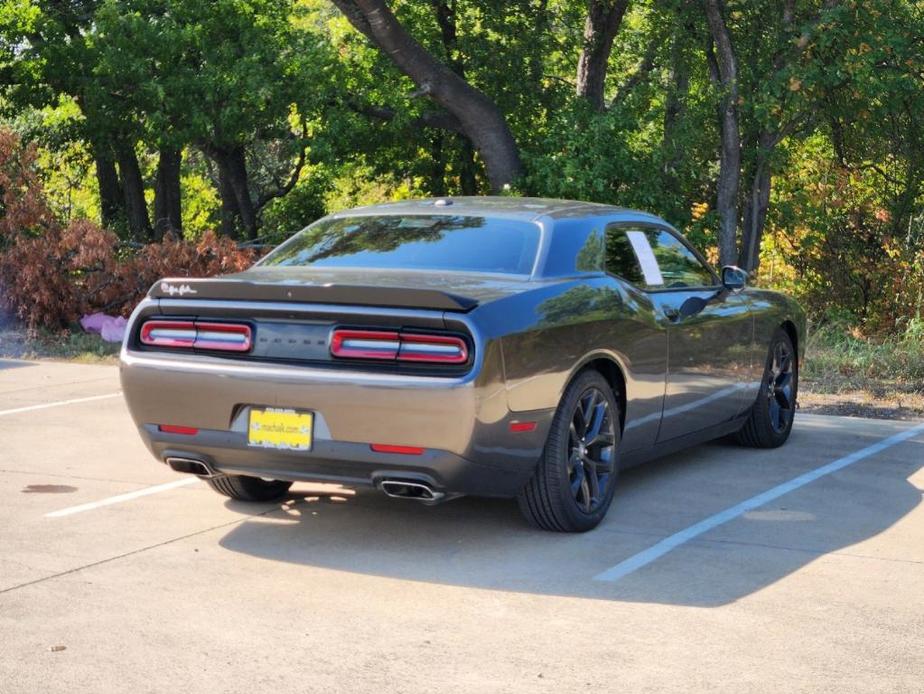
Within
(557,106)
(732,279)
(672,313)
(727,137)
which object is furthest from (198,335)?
(557,106)

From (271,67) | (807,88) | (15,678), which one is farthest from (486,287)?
(271,67)

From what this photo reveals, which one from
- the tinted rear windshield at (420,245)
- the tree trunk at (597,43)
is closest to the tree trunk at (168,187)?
the tree trunk at (597,43)

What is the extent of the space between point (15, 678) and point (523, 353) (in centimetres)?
244

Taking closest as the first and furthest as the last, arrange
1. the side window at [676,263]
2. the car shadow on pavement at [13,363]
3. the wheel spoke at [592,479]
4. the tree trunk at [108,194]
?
1. the wheel spoke at [592,479]
2. the side window at [676,263]
3. the car shadow on pavement at [13,363]
4. the tree trunk at [108,194]

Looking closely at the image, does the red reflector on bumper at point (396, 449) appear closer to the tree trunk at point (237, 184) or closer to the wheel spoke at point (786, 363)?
the wheel spoke at point (786, 363)

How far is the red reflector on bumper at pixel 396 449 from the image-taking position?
571cm

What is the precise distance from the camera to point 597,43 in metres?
21.0

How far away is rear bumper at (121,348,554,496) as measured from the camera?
5.64 metres

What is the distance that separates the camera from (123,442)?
8.78 meters

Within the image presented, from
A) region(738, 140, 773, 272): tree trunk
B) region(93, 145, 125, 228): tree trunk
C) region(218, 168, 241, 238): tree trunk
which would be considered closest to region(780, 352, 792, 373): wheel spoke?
region(738, 140, 773, 272): tree trunk

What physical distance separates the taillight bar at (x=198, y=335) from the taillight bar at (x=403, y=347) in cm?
50

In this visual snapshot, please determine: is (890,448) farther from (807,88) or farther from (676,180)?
(676,180)

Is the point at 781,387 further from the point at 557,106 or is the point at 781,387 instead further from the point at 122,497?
the point at 557,106

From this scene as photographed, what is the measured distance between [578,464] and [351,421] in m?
1.23
